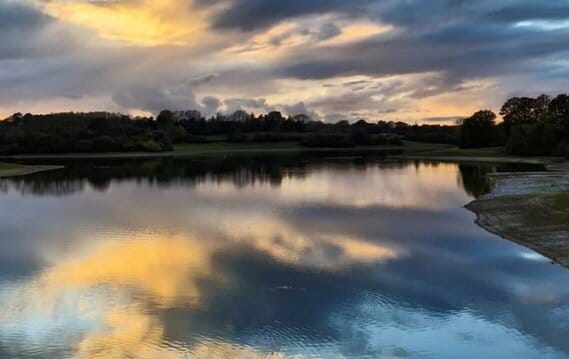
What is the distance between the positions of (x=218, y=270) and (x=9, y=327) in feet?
19.0

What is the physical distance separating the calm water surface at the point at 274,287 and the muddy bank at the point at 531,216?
0.73m

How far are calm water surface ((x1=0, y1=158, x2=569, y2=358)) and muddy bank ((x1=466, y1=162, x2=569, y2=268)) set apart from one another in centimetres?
73

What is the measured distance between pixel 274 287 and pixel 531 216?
1451 centimetres

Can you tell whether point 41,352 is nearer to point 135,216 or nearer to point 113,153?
point 135,216

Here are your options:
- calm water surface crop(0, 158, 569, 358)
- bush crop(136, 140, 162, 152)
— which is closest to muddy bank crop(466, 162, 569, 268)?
calm water surface crop(0, 158, 569, 358)

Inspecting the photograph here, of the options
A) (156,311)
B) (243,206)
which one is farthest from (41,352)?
(243,206)

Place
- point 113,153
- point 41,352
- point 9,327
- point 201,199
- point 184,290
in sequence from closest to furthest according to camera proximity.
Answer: point 41,352
point 9,327
point 184,290
point 201,199
point 113,153

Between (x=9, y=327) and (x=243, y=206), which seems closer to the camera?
(x=9, y=327)

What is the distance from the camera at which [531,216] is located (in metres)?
24.9

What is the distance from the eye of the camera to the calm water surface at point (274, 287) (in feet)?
35.8

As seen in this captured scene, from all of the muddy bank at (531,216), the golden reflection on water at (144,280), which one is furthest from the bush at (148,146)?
the golden reflection on water at (144,280)

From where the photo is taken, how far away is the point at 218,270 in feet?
53.9

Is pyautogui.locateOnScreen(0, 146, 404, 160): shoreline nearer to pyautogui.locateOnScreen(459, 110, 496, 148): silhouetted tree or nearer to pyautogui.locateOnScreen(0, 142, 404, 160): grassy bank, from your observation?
pyautogui.locateOnScreen(0, 142, 404, 160): grassy bank

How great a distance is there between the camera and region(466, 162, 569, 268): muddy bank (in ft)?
65.0
